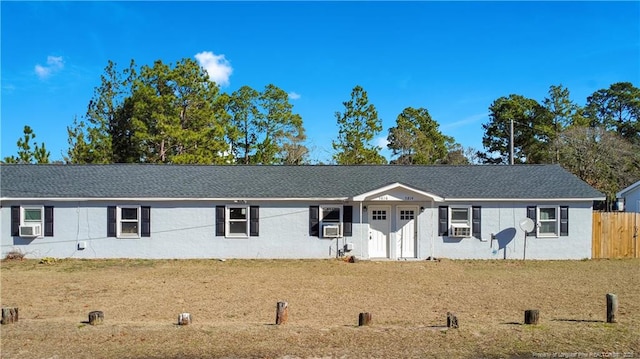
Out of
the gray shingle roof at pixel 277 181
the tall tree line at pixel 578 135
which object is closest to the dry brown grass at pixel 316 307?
the gray shingle roof at pixel 277 181

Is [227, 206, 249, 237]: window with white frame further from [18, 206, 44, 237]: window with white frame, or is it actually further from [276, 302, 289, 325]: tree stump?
[276, 302, 289, 325]: tree stump

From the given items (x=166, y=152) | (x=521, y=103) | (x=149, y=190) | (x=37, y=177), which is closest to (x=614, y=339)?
(x=149, y=190)

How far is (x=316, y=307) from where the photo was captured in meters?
10.1

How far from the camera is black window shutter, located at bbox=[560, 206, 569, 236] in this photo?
18609 mm

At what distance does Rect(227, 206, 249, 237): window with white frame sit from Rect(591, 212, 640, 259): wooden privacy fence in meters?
14.3

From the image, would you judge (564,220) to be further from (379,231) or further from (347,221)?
(347,221)

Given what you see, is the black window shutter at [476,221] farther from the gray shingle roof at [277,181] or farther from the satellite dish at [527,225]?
the satellite dish at [527,225]

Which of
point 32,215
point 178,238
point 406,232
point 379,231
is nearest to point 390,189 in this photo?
point 379,231

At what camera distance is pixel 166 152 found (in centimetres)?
3572

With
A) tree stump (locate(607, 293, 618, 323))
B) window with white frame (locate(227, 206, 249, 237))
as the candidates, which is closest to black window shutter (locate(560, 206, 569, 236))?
tree stump (locate(607, 293, 618, 323))

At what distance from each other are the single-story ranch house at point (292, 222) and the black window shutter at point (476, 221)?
41 millimetres

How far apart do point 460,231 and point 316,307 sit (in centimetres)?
995

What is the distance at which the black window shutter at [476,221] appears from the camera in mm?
18422

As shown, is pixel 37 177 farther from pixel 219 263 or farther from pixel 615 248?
pixel 615 248
